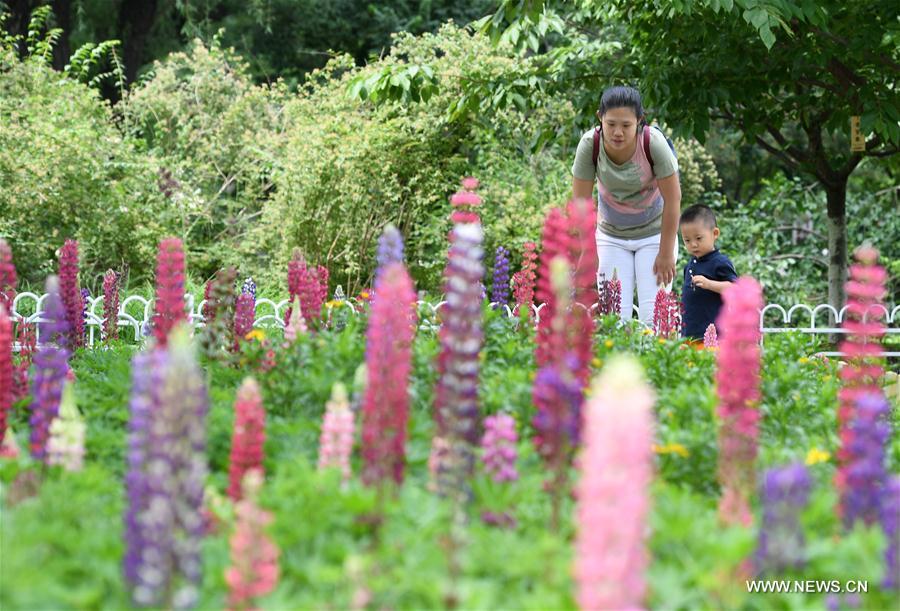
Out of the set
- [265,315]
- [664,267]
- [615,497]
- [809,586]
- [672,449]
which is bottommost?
[809,586]

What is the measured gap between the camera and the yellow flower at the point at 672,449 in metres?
3.13

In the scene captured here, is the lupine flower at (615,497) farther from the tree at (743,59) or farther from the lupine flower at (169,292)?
the tree at (743,59)

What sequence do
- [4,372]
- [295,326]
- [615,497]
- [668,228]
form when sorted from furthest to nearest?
[668,228] → [295,326] → [4,372] → [615,497]

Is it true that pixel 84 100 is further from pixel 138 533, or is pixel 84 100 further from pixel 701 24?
pixel 138 533

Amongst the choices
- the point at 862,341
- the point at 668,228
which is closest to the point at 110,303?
the point at 668,228

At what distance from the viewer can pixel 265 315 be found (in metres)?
9.29

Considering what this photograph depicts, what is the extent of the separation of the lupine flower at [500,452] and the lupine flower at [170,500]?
0.99m

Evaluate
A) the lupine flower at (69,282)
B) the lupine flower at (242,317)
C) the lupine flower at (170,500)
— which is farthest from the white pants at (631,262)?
the lupine flower at (170,500)

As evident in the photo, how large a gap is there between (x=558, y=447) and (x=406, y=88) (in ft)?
22.0

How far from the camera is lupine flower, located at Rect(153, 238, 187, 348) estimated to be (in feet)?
12.0

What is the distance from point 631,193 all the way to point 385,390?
453 cm

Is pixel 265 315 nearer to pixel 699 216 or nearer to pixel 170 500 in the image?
pixel 699 216

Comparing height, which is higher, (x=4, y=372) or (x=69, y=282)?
(x=69, y=282)

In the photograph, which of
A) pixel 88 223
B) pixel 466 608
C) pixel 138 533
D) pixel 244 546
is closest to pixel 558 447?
pixel 466 608
